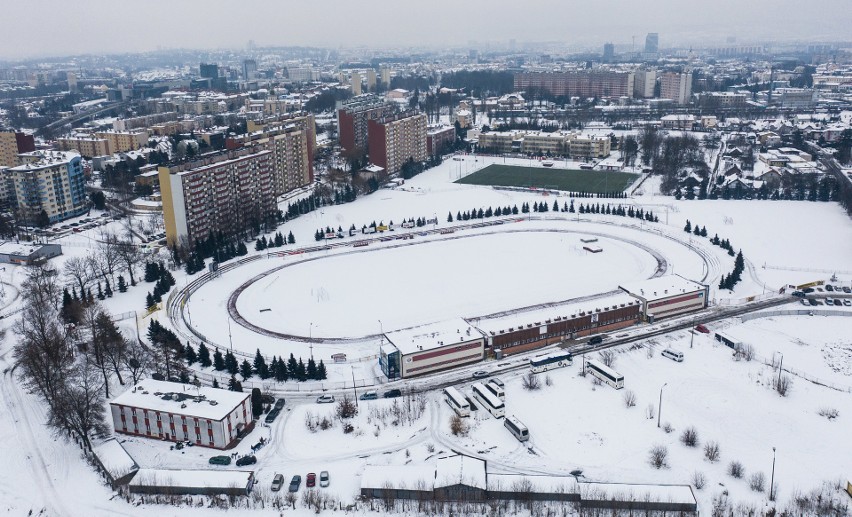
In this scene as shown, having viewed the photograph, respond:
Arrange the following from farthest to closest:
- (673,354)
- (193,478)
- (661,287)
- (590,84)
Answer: (590,84)
(661,287)
(673,354)
(193,478)

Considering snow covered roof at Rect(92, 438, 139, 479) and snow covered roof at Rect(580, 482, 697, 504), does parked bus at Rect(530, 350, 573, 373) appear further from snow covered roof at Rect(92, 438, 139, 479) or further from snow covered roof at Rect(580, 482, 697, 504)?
snow covered roof at Rect(92, 438, 139, 479)

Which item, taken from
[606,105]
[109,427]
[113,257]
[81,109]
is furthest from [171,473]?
[81,109]

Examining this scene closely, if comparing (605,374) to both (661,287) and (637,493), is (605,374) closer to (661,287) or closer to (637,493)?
(637,493)

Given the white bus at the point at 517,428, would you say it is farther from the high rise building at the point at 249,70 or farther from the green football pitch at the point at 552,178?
the high rise building at the point at 249,70

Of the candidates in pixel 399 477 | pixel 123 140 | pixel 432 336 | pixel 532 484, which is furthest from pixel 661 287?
pixel 123 140

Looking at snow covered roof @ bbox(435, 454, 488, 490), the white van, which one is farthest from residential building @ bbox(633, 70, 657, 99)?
snow covered roof @ bbox(435, 454, 488, 490)

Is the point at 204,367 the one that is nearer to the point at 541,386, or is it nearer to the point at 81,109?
the point at 541,386

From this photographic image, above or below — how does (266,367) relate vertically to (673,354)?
above
